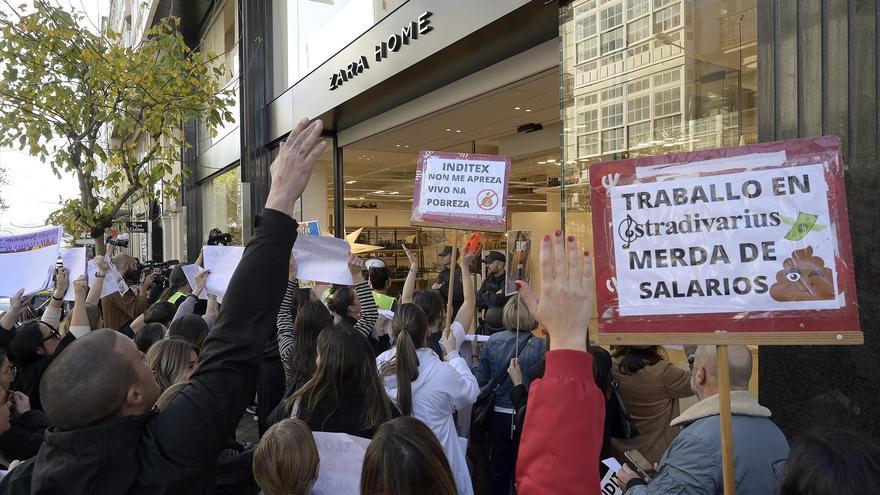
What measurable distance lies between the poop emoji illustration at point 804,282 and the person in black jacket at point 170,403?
1678 millimetres

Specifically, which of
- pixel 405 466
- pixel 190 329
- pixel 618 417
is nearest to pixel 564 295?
pixel 405 466

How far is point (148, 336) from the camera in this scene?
465cm

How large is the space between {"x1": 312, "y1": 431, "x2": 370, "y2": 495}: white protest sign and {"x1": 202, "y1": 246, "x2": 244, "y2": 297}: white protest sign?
3551 millimetres

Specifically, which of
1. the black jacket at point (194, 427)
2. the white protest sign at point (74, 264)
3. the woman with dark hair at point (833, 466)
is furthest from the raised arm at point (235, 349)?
the white protest sign at point (74, 264)

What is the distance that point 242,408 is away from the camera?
68.2 inches

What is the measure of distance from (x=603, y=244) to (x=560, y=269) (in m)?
0.98

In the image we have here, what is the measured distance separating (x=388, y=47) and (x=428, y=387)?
742 centimetres

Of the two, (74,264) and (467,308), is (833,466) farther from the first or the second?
(74,264)

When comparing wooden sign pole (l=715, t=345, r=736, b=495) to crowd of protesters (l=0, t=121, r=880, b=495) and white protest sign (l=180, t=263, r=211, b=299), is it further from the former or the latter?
white protest sign (l=180, t=263, r=211, b=299)

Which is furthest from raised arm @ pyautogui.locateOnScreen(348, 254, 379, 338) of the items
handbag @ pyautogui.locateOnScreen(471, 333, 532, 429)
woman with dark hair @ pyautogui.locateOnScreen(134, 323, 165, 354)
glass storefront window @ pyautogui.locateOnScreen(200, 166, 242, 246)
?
glass storefront window @ pyautogui.locateOnScreen(200, 166, 242, 246)

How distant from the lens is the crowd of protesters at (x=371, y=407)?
1451 millimetres

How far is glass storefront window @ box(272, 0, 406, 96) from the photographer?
1115cm

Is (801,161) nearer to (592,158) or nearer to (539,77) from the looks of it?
(592,158)

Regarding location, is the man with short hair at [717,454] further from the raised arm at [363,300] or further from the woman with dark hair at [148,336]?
the woman with dark hair at [148,336]
